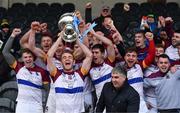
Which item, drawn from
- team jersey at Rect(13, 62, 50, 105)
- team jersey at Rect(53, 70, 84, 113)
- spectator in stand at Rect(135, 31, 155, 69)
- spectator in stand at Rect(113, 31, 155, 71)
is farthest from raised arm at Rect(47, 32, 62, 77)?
spectator in stand at Rect(135, 31, 155, 69)

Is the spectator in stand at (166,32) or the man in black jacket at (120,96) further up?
the spectator in stand at (166,32)

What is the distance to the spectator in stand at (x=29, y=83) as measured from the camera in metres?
6.92

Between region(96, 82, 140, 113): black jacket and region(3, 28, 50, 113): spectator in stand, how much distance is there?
1319 mm

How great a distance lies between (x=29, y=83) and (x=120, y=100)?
1663 millimetres

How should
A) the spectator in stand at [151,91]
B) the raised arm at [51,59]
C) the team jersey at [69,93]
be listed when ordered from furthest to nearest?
1. the spectator in stand at [151,91]
2. the raised arm at [51,59]
3. the team jersey at [69,93]

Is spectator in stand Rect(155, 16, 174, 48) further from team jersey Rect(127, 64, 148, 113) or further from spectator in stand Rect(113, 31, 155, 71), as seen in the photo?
team jersey Rect(127, 64, 148, 113)

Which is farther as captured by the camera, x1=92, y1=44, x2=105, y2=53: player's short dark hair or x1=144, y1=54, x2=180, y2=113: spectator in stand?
x1=92, y1=44, x2=105, y2=53: player's short dark hair

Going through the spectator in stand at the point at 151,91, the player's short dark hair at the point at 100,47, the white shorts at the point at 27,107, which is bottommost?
the white shorts at the point at 27,107

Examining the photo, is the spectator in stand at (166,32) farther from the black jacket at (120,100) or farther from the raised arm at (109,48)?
the black jacket at (120,100)

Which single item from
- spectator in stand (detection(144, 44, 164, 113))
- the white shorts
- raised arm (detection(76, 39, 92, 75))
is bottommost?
the white shorts

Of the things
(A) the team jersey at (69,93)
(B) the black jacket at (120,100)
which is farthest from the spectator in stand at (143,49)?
(B) the black jacket at (120,100)

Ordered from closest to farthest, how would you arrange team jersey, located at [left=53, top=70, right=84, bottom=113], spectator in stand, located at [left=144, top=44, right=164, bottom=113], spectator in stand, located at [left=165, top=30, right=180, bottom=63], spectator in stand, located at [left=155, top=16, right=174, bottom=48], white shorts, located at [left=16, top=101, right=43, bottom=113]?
team jersey, located at [left=53, top=70, right=84, bottom=113], white shorts, located at [left=16, top=101, right=43, bottom=113], spectator in stand, located at [left=144, top=44, right=164, bottom=113], spectator in stand, located at [left=165, top=30, right=180, bottom=63], spectator in stand, located at [left=155, top=16, right=174, bottom=48]

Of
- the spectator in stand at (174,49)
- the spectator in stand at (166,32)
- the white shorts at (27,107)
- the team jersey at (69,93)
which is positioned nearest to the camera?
the team jersey at (69,93)

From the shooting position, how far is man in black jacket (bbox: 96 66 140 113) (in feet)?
18.9
